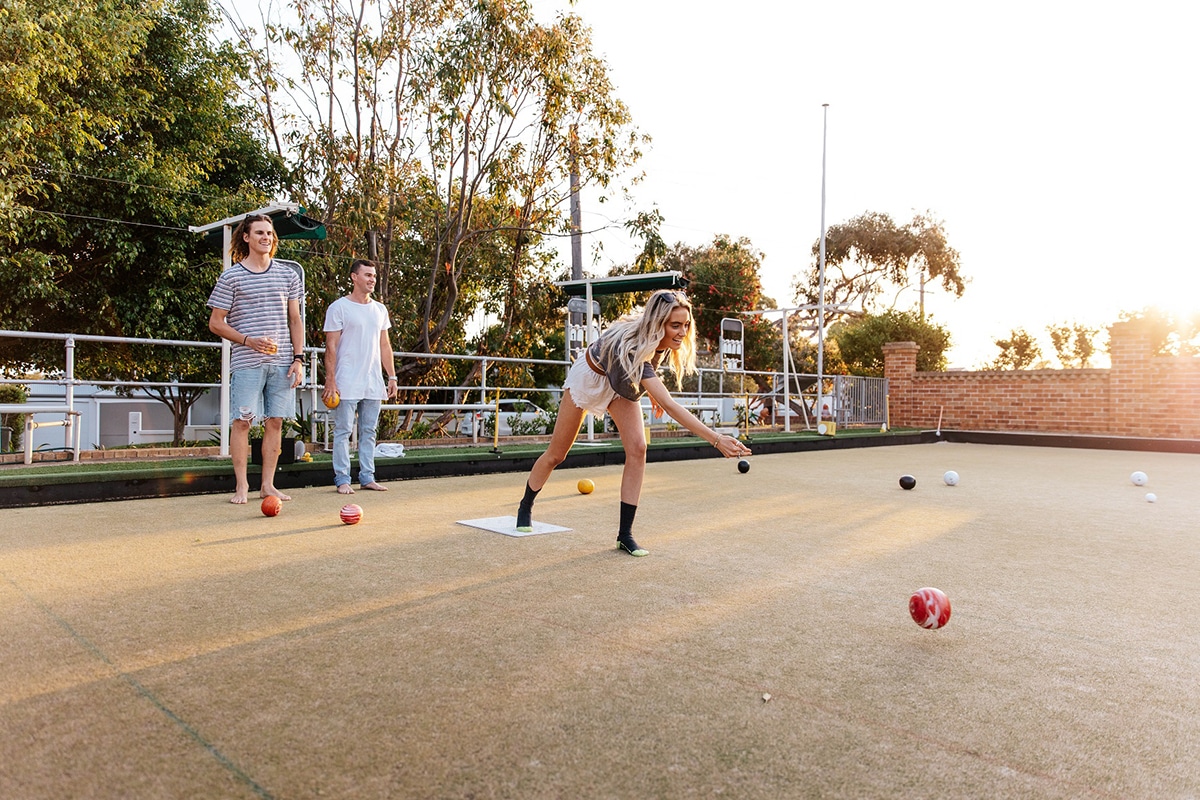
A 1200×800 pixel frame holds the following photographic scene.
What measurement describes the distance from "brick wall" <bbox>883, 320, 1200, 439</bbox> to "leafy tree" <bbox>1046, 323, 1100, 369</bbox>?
18162 mm

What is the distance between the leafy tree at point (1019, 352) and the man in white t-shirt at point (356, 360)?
102 feet

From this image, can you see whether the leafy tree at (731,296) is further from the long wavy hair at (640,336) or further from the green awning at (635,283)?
the long wavy hair at (640,336)

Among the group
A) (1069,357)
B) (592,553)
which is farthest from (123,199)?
(1069,357)

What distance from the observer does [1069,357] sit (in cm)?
3238

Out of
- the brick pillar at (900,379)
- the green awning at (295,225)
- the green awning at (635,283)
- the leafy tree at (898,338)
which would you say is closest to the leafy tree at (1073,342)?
the leafy tree at (898,338)

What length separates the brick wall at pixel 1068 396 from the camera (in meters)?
14.4

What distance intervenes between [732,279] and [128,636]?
23363 mm

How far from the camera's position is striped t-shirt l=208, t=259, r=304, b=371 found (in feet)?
15.3

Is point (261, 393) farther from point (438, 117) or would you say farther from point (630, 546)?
point (438, 117)

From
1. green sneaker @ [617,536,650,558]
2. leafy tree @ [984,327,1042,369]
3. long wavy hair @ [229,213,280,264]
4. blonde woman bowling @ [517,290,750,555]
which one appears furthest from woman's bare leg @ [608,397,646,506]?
leafy tree @ [984,327,1042,369]

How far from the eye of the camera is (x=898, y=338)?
902 inches

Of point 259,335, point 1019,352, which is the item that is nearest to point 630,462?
point 259,335

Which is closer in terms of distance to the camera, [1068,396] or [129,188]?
[129,188]

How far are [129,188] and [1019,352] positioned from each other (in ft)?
103
